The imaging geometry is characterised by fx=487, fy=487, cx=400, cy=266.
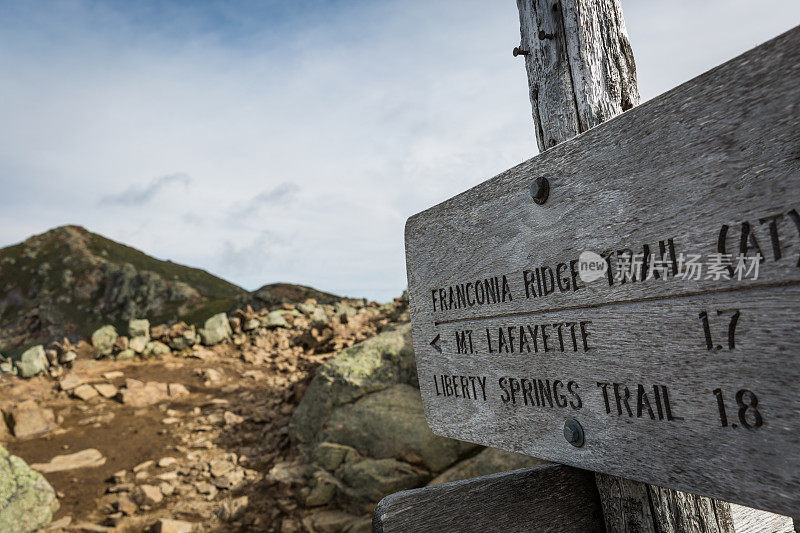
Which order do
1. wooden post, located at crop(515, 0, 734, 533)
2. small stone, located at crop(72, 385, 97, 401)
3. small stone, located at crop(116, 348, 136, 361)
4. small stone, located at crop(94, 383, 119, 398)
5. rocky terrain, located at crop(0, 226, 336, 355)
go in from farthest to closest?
rocky terrain, located at crop(0, 226, 336, 355), small stone, located at crop(116, 348, 136, 361), small stone, located at crop(94, 383, 119, 398), small stone, located at crop(72, 385, 97, 401), wooden post, located at crop(515, 0, 734, 533)

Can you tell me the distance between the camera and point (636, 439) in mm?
1584

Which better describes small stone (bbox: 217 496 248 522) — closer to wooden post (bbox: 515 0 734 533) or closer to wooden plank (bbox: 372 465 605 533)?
wooden plank (bbox: 372 465 605 533)

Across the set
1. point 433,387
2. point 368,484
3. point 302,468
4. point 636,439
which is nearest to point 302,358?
point 302,468

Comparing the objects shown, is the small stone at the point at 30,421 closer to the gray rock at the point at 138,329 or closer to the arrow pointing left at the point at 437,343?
the gray rock at the point at 138,329

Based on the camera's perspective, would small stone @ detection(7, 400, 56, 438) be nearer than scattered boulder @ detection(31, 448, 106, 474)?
No

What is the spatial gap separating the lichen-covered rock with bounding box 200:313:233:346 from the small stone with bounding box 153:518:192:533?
5.85 m

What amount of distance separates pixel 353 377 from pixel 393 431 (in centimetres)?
116

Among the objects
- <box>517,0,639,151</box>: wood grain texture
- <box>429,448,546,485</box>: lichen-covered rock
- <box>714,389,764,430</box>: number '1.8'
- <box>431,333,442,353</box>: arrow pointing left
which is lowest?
<box>429,448,546,485</box>: lichen-covered rock

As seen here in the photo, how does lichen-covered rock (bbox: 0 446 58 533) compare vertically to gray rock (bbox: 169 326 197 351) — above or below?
below

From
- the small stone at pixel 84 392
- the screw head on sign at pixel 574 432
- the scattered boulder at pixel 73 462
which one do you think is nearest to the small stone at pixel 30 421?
the small stone at pixel 84 392

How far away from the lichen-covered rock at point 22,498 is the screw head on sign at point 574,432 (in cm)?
702

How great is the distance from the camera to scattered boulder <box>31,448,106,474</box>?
720 centimetres

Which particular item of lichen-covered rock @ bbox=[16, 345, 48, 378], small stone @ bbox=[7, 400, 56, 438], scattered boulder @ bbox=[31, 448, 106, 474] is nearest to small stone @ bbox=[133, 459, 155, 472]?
scattered boulder @ bbox=[31, 448, 106, 474]

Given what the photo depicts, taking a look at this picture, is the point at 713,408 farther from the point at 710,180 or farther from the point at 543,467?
the point at 543,467
